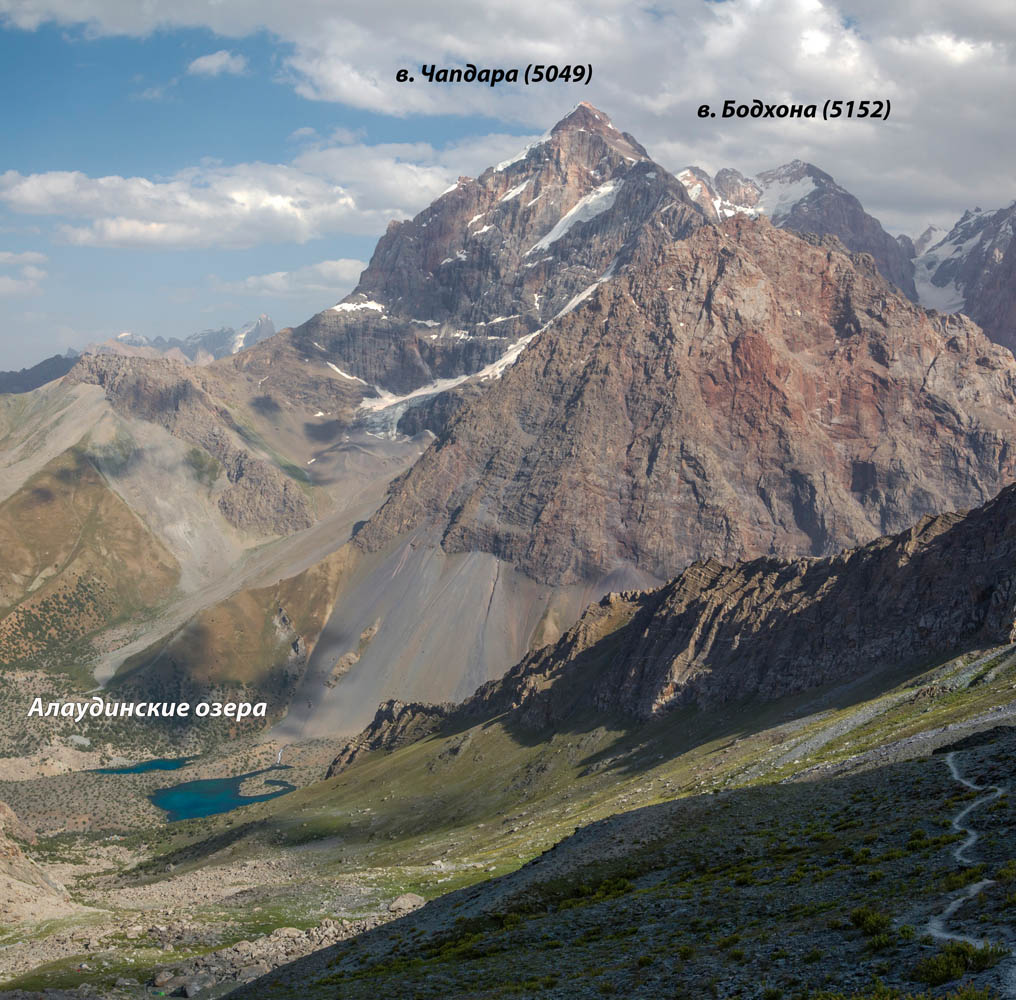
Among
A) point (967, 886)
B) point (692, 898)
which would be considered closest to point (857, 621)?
point (692, 898)

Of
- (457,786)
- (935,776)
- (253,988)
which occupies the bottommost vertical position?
(457,786)

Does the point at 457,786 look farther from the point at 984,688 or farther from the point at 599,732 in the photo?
the point at 984,688

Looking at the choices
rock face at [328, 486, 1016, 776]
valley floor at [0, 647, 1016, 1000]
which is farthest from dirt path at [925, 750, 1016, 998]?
rock face at [328, 486, 1016, 776]

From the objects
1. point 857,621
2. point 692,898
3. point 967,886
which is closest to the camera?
point 967,886

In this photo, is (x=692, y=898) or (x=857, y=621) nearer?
(x=692, y=898)

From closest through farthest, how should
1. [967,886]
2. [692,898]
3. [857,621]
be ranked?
[967,886]
[692,898]
[857,621]

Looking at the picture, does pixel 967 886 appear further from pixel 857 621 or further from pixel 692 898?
pixel 857 621

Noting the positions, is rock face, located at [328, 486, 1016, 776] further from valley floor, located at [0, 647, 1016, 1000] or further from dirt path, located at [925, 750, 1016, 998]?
dirt path, located at [925, 750, 1016, 998]

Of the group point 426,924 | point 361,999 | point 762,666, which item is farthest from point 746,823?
point 762,666

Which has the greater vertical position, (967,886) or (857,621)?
(967,886)

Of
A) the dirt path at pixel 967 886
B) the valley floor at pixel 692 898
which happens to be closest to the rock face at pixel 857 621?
the valley floor at pixel 692 898

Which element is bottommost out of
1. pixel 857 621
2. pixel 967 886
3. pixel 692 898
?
pixel 857 621
